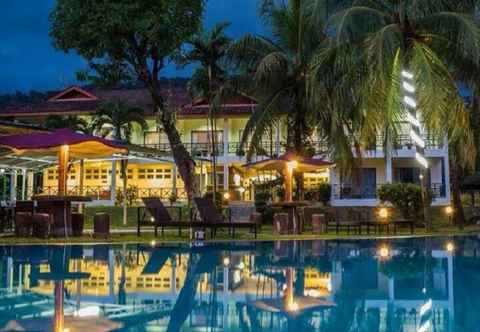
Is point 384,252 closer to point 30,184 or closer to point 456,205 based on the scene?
point 456,205

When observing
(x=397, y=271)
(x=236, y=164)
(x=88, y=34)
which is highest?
(x=88, y=34)

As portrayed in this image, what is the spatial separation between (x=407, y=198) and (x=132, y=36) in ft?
37.0

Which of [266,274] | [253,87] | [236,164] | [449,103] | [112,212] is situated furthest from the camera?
[236,164]

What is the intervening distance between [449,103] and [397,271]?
Result: 5.90m

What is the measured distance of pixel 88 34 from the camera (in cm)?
1744

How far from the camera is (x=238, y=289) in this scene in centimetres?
700

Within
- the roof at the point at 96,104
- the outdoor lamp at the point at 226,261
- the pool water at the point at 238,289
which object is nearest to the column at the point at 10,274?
the pool water at the point at 238,289

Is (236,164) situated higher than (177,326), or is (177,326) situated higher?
(236,164)

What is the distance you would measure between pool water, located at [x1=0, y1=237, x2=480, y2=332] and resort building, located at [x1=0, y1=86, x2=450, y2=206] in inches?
668

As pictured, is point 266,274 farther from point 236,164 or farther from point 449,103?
point 236,164

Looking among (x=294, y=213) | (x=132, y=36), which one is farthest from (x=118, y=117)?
(x=294, y=213)

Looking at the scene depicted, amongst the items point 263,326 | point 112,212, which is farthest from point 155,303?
point 112,212

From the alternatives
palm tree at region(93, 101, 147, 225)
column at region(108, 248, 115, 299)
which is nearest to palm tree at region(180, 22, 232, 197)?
palm tree at region(93, 101, 147, 225)

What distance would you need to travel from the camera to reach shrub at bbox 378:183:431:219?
20.6 m
